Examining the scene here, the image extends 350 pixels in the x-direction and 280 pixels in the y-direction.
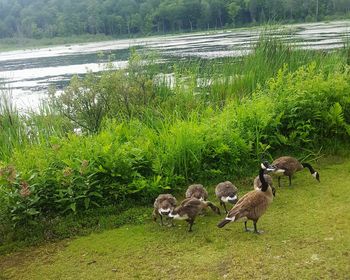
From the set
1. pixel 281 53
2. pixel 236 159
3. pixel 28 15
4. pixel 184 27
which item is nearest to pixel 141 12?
pixel 184 27

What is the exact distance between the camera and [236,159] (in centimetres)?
659

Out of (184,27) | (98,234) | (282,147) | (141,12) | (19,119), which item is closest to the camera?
(98,234)

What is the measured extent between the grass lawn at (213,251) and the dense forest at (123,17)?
59.1 m

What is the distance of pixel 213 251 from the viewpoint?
15.1ft

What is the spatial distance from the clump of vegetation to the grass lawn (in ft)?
2.18

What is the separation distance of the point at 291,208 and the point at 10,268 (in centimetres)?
334

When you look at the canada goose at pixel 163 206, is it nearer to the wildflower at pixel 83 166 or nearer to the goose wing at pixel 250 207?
the goose wing at pixel 250 207

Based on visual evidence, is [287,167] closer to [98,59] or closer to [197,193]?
[197,193]

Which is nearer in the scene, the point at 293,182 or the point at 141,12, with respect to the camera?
the point at 293,182

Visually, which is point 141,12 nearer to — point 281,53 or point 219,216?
point 281,53

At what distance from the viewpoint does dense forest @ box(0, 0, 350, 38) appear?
6719 cm

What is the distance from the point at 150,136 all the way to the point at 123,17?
68148 mm

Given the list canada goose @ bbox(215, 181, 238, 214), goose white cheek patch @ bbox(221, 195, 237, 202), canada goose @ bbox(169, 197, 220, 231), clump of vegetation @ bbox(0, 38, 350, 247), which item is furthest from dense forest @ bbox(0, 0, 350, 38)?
canada goose @ bbox(169, 197, 220, 231)

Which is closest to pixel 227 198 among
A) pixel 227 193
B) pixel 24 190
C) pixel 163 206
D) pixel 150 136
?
pixel 227 193
